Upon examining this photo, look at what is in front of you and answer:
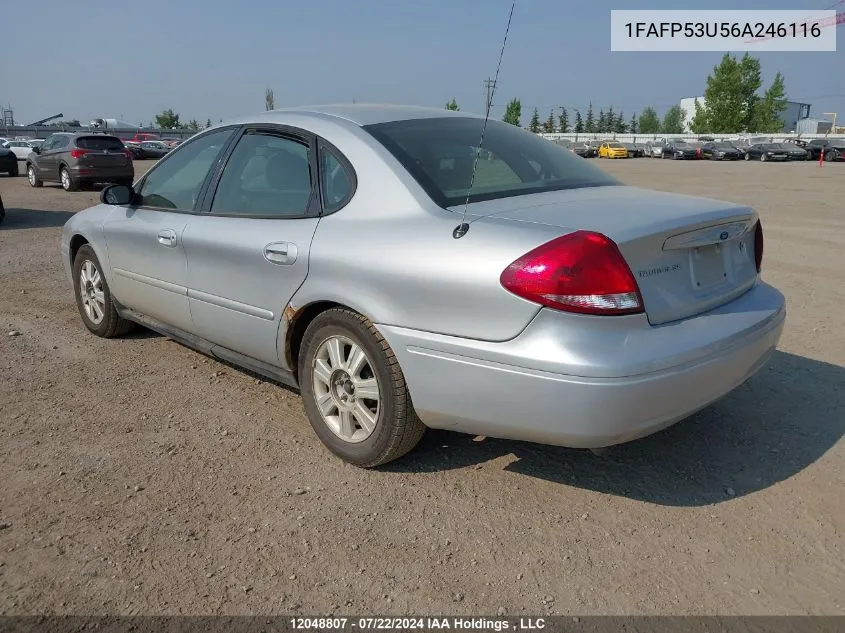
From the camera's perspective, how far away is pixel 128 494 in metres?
3.08

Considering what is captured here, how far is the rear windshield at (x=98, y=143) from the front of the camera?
63.1 ft

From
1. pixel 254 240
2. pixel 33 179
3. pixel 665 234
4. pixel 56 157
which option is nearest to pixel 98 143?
pixel 56 157

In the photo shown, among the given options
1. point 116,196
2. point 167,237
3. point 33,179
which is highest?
point 33,179

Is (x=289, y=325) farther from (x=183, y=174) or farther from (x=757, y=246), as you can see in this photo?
(x=757, y=246)

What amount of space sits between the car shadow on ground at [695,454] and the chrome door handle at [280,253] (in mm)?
1068

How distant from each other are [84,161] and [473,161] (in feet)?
60.4

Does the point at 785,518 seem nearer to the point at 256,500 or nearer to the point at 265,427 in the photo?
the point at 256,500

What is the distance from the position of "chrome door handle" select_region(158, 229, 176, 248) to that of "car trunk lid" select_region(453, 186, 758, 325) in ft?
6.44

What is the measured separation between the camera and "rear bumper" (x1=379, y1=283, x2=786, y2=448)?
8.27 feet

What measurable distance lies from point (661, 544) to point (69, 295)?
591cm

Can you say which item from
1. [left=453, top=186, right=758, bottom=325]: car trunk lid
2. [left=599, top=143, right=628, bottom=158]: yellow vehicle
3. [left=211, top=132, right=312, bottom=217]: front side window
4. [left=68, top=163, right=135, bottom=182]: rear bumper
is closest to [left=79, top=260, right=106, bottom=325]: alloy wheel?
[left=211, top=132, right=312, bottom=217]: front side window

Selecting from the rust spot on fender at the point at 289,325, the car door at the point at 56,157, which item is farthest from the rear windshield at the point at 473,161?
the car door at the point at 56,157

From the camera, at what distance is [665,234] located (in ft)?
8.99

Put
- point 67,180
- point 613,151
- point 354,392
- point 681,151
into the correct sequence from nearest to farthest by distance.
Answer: point 354,392 < point 67,180 < point 681,151 < point 613,151
